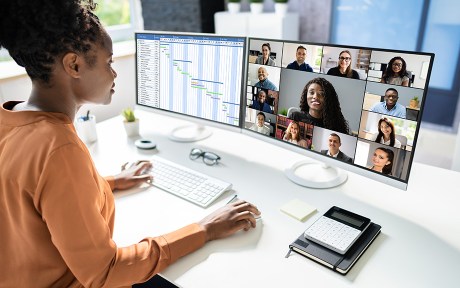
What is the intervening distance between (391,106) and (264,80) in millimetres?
446

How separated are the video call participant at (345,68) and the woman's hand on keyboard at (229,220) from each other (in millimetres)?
475

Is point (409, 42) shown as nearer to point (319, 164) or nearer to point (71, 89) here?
point (319, 164)

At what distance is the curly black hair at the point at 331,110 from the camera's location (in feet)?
3.67

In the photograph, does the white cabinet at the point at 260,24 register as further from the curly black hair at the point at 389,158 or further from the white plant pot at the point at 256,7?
the curly black hair at the point at 389,158

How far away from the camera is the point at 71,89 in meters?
0.85

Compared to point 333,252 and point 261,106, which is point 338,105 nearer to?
point 261,106

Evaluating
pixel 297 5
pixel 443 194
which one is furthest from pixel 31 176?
pixel 297 5

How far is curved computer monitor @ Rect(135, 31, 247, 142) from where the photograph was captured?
1367mm

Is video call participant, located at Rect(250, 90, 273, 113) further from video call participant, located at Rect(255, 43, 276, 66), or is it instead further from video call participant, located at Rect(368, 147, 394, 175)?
video call participant, located at Rect(368, 147, 394, 175)

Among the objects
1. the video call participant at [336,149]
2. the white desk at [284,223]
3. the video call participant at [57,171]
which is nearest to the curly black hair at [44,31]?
the video call participant at [57,171]

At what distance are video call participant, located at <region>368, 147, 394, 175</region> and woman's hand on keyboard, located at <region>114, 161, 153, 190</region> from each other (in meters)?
0.73

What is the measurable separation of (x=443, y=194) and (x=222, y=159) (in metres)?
0.77

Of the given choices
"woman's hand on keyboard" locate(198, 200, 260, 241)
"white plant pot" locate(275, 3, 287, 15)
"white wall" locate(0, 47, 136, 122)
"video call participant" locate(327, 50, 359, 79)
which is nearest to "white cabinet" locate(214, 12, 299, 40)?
"white plant pot" locate(275, 3, 287, 15)

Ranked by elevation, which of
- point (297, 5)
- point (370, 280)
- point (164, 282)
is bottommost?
point (164, 282)
